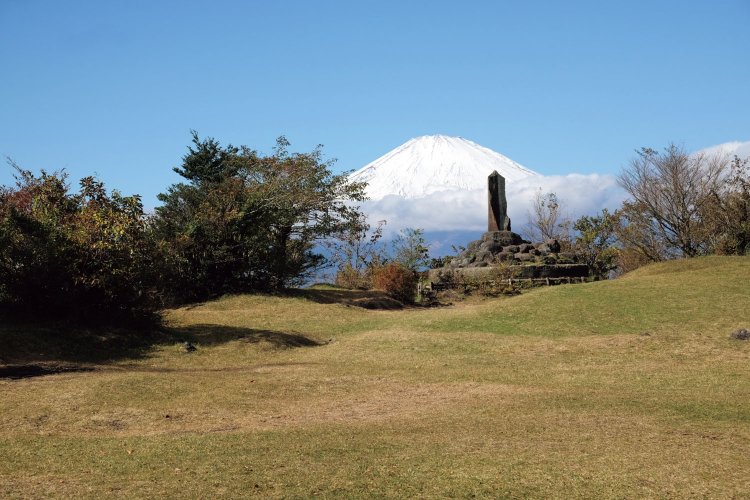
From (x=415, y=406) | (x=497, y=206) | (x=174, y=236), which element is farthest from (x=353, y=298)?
(x=415, y=406)

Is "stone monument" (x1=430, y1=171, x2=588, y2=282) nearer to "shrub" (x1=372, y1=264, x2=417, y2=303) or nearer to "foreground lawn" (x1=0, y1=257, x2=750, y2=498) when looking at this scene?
"shrub" (x1=372, y1=264, x2=417, y2=303)

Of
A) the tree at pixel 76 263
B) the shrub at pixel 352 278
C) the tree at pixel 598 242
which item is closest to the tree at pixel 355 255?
the shrub at pixel 352 278

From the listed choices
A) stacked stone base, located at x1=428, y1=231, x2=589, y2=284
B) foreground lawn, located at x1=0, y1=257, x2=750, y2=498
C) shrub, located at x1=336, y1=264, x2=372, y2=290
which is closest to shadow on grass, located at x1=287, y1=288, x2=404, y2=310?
stacked stone base, located at x1=428, y1=231, x2=589, y2=284

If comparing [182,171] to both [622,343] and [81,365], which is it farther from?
[622,343]

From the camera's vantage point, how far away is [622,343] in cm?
1812

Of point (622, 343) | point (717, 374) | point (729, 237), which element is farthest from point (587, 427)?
point (729, 237)

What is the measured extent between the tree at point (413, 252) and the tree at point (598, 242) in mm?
8341

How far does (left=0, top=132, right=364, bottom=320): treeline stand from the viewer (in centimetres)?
1816

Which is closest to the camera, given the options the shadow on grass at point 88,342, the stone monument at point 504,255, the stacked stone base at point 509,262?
the shadow on grass at point 88,342

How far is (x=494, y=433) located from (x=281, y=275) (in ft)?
72.8

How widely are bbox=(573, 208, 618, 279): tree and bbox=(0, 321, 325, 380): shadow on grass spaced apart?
23741 millimetres

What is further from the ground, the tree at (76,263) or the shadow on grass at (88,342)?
the tree at (76,263)

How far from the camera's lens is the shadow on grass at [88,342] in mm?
15453

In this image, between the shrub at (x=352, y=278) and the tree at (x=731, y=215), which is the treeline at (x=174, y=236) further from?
the tree at (x=731, y=215)
